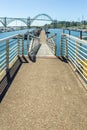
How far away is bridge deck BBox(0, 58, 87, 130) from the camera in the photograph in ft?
12.9

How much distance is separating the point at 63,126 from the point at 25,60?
6.12 m

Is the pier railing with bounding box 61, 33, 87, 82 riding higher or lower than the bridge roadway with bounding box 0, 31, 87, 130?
higher

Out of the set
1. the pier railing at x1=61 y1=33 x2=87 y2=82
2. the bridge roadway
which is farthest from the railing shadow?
the pier railing at x1=61 y1=33 x2=87 y2=82

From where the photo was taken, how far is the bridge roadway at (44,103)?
12.9 feet

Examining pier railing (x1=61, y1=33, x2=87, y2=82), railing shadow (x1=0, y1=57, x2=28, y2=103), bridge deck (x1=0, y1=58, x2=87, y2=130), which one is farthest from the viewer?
pier railing (x1=61, y1=33, x2=87, y2=82)

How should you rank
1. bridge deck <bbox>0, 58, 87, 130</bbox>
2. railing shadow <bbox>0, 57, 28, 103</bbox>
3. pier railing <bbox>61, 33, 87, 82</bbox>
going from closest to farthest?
bridge deck <bbox>0, 58, 87, 130</bbox>
railing shadow <bbox>0, 57, 28, 103</bbox>
pier railing <bbox>61, 33, 87, 82</bbox>

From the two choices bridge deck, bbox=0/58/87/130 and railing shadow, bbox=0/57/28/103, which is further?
railing shadow, bbox=0/57/28/103

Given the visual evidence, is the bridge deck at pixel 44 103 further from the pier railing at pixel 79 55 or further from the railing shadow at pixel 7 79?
the pier railing at pixel 79 55

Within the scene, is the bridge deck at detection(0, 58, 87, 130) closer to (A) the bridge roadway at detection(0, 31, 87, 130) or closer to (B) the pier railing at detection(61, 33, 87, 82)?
(A) the bridge roadway at detection(0, 31, 87, 130)

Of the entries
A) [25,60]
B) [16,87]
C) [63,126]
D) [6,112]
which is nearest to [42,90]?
[16,87]

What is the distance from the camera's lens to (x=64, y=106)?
469 cm

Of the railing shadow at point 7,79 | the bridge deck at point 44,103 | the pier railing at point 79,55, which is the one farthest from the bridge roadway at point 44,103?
the pier railing at point 79,55

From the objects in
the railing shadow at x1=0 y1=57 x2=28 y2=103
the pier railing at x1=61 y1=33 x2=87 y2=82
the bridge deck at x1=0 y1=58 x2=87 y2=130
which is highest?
the pier railing at x1=61 y1=33 x2=87 y2=82

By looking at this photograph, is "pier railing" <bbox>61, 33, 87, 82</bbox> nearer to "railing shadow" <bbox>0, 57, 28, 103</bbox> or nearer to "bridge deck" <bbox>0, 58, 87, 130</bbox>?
"bridge deck" <bbox>0, 58, 87, 130</bbox>
